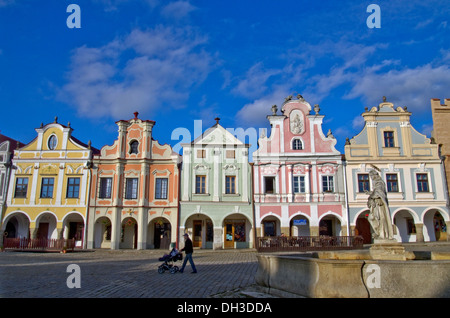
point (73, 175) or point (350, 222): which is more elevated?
point (73, 175)

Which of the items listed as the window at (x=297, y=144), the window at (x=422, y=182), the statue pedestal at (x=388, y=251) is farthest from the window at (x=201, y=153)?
the statue pedestal at (x=388, y=251)

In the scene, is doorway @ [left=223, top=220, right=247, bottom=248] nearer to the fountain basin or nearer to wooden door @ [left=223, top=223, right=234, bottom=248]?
wooden door @ [left=223, top=223, right=234, bottom=248]

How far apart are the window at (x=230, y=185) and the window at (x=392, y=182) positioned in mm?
12493

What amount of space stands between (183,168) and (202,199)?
314 cm

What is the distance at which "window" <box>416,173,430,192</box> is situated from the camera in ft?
96.9

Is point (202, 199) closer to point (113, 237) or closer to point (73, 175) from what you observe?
point (113, 237)

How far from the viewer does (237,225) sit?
30969mm

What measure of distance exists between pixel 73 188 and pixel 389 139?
27156 millimetres

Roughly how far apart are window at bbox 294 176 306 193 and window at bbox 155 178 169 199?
10.9 m

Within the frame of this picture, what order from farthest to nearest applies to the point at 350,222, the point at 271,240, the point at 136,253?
the point at 350,222 < the point at 136,253 < the point at 271,240

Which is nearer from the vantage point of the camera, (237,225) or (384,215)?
(384,215)

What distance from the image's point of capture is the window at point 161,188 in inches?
1222

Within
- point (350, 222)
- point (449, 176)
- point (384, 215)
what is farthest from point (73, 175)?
point (449, 176)
